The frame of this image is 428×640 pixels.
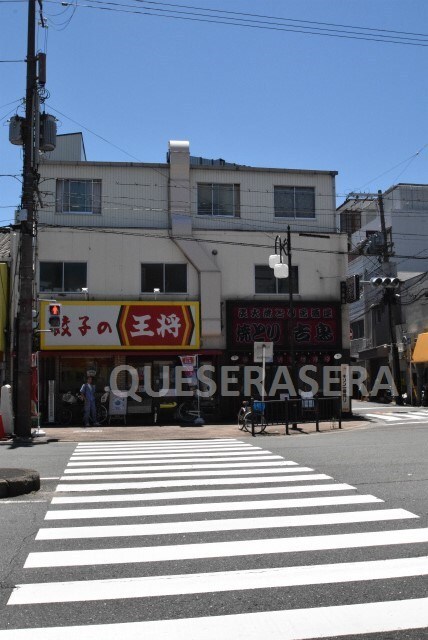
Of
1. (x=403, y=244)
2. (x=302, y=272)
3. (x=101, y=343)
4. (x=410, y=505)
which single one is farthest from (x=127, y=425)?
(x=403, y=244)

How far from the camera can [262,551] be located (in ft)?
21.3

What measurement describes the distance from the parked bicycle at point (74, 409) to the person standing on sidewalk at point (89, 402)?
43 centimetres

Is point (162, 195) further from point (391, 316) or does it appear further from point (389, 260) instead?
point (389, 260)

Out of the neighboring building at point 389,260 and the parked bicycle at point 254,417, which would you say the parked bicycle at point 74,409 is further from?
the neighboring building at point 389,260

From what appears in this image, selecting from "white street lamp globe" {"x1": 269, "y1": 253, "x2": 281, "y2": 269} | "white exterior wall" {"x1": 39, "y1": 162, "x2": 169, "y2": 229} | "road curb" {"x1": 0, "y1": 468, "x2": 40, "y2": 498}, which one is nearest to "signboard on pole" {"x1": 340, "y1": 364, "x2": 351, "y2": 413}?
"white street lamp globe" {"x1": 269, "y1": 253, "x2": 281, "y2": 269}

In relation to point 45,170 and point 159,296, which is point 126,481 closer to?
point 159,296

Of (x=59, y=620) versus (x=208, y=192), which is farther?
(x=208, y=192)

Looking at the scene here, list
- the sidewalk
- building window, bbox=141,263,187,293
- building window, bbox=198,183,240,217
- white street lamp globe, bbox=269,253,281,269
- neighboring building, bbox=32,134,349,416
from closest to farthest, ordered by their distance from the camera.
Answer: the sidewalk, white street lamp globe, bbox=269,253,281,269, neighboring building, bbox=32,134,349,416, building window, bbox=141,263,187,293, building window, bbox=198,183,240,217

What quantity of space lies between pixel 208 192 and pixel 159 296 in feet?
16.6

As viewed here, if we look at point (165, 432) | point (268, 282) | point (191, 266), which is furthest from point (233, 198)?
point (165, 432)

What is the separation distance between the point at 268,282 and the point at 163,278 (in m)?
4.45

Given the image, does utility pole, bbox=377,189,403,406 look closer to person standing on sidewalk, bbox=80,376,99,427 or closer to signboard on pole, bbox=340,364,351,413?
signboard on pole, bbox=340,364,351,413

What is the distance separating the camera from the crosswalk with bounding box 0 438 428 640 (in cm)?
466

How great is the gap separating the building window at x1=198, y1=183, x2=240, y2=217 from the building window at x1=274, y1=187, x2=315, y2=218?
1.79 meters
